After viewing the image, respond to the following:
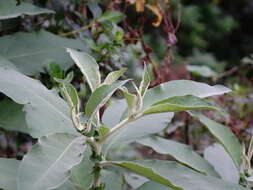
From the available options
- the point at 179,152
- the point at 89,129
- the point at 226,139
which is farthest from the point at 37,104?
the point at 226,139

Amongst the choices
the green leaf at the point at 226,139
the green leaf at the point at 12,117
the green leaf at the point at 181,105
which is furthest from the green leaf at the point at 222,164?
the green leaf at the point at 12,117

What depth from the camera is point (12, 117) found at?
95 centimetres

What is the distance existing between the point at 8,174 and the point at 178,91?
13.6 inches

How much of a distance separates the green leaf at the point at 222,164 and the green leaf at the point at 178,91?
31 cm

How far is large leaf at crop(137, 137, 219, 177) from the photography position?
0.95 metres

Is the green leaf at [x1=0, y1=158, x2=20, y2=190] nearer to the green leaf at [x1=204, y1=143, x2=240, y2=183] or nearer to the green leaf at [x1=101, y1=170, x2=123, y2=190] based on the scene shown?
the green leaf at [x1=101, y1=170, x2=123, y2=190]

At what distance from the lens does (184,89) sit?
86 cm

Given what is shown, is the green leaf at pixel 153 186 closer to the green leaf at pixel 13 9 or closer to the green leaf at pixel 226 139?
the green leaf at pixel 226 139

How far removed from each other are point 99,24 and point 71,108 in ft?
1.98

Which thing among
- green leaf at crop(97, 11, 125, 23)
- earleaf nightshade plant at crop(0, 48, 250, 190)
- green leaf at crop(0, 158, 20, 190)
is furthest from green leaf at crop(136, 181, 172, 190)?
green leaf at crop(97, 11, 125, 23)

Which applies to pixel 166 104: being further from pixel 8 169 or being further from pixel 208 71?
pixel 208 71

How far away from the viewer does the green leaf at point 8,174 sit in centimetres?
72

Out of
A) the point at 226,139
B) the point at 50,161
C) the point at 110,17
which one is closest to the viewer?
the point at 50,161

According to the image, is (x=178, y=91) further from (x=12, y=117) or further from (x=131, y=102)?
(x=12, y=117)
